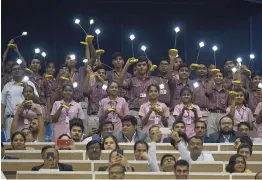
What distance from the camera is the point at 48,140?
1110 cm

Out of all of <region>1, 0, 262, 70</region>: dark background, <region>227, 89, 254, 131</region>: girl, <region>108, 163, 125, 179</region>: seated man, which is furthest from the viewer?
<region>1, 0, 262, 70</region>: dark background

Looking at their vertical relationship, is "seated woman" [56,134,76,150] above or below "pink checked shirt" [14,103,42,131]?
below

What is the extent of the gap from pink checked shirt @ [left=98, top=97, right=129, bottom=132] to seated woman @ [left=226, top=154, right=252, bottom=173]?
2293 mm

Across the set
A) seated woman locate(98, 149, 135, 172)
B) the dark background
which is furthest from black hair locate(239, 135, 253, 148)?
the dark background

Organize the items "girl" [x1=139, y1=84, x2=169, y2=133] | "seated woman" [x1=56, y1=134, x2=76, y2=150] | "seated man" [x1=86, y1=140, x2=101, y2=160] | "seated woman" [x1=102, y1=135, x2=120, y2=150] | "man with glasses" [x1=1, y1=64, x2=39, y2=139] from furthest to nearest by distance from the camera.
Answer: "man with glasses" [x1=1, y1=64, x2=39, y2=139]
"girl" [x1=139, y1=84, x2=169, y2=133]
"seated woman" [x1=56, y1=134, x2=76, y2=150]
"seated woman" [x1=102, y1=135, x2=120, y2=150]
"seated man" [x1=86, y1=140, x2=101, y2=160]

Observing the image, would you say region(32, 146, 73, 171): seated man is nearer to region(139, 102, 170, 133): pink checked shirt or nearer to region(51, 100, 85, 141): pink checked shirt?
region(51, 100, 85, 141): pink checked shirt

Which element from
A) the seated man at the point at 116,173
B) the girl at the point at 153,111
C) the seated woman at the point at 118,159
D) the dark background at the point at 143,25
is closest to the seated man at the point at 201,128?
the girl at the point at 153,111

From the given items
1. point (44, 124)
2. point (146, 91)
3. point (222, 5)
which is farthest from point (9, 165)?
point (222, 5)

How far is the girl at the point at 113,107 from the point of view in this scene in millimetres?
10922

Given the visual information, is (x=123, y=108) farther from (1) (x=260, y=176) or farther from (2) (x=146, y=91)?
(1) (x=260, y=176)

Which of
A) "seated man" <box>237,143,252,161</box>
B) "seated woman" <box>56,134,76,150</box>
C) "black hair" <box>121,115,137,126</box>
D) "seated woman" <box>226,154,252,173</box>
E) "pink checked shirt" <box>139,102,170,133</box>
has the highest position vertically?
"pink checked shirt" <box>139,102,170,133</box>

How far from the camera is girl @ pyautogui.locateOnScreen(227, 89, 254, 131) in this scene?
36.7ft

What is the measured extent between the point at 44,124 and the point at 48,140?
23 centimetres

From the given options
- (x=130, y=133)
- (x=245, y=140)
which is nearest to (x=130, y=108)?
(x=130, y=133)
